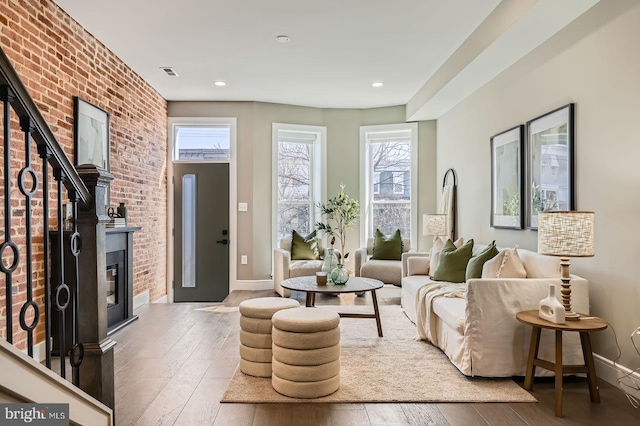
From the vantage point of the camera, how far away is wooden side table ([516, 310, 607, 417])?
2.79m

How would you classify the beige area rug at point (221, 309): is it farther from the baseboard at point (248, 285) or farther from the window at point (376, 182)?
the window at point (376, 182)

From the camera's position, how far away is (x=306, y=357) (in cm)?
292

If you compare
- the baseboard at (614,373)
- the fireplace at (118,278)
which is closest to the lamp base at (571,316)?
the baseboard at (614,373)

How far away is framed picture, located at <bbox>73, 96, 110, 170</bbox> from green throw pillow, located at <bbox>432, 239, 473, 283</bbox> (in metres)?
3.41

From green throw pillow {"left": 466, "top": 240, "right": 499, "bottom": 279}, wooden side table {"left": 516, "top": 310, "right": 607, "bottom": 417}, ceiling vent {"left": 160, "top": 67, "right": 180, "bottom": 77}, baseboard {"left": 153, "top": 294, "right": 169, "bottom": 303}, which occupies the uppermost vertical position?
ceiling vent {"left": 160, "top": 67, "right": 180, "bottom": 77}

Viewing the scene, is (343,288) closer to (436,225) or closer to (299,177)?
(436,225)

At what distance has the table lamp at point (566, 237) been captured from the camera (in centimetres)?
292

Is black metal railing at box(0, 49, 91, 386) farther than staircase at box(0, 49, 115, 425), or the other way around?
black metal railing at box(0, 49, 91, 386)

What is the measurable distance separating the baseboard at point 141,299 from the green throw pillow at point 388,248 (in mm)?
2998

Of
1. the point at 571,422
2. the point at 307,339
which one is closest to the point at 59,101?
the point at 307,339

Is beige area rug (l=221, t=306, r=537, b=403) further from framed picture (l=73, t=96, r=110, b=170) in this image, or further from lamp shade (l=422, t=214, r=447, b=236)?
framed picture (l=73, t=96, r=110, b=170)

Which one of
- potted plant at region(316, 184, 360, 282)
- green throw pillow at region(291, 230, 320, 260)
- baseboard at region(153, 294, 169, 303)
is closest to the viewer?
baseboard at region(153, 294, 169, 303)

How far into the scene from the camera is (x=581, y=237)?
293 centimetres

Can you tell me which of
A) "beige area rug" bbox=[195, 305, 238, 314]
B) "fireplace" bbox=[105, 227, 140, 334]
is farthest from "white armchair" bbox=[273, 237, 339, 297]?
"fireplace" bbox=[105, 227, 140, 334]
